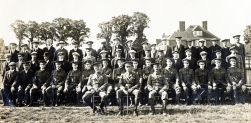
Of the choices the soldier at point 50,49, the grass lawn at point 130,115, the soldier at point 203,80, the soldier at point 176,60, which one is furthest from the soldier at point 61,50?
the soldier at point 203,80

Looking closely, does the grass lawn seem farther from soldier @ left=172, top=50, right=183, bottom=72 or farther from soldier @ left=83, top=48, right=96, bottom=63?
soldier @ left=83, top=48, right=96, bottom=63

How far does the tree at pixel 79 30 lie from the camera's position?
7.13 metres

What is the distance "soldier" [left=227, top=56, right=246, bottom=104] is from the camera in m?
6.25

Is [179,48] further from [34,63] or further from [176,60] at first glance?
[34,63]

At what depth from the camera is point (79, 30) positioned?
7.42 metres

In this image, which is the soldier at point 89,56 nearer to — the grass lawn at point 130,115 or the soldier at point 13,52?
the grass lawn at point 130,115

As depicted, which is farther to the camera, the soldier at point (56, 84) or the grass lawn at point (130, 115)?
the soldier at point (56, 84)

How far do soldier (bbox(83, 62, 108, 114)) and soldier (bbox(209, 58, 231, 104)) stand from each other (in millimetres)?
2554

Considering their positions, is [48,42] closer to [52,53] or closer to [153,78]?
[52,53]

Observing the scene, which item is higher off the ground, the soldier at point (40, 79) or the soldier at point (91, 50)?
the soldier at point (91, 50)

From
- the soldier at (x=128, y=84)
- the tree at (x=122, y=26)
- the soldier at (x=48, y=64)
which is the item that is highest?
the tree at (x=122, y=26)

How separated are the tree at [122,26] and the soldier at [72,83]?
1725 mm

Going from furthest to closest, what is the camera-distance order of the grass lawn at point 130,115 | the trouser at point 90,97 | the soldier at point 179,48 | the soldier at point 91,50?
the soldier at point 179,48 < the soldier at point 91,50 < the trouser at point 90,97 < the grass lawn at point 130,115

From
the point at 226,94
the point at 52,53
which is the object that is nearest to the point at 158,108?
the point at 226,94
